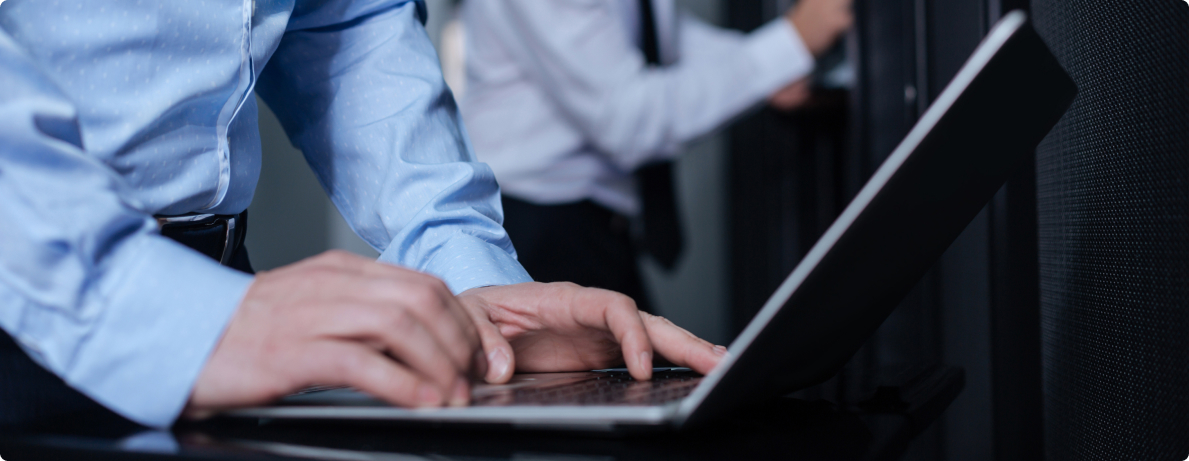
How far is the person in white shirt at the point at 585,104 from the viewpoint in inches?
44.5

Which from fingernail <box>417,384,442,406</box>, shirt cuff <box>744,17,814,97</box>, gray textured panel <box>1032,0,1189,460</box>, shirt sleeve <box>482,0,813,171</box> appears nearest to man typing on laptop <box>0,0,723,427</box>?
fingernail <box>417,384,442,406</box>

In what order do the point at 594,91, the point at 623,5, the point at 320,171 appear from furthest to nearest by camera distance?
the point at 623,5, the point at 594,91, the point at 320,171

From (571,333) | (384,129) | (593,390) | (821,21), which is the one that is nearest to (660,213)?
(821,21)

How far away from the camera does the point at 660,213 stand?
140 centimetres

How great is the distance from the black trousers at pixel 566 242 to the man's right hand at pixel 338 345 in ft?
2.83

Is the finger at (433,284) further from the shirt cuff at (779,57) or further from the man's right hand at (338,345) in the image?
the shirt cuff at (779,57)

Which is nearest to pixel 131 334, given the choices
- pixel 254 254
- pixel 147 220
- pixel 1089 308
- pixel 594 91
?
pixel 147 220

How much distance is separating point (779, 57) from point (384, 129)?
34.4 inches

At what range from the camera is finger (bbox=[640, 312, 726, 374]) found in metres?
0.35

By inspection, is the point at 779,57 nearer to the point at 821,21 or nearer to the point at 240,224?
the point at 821,21

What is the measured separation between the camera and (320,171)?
0.61 meters

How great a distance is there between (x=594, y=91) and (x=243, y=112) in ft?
2.37

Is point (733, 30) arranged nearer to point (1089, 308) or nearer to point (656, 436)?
point (1089, 308)

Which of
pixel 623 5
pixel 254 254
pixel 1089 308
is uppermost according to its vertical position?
pixel 623 5
